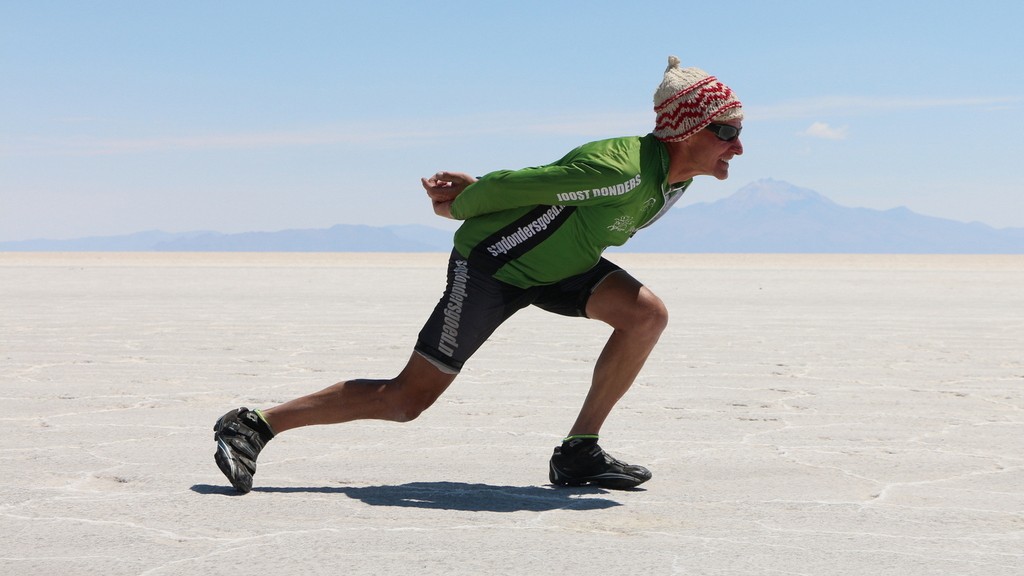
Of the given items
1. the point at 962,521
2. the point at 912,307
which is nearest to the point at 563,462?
the point at 962,521

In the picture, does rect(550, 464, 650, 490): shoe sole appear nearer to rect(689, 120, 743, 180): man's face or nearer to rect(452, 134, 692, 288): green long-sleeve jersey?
rect(452, 134, 692, 288): green long-sleeve jersey

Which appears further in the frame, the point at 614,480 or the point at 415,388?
the point at 614,480

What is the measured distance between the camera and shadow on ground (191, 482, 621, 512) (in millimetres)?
4051

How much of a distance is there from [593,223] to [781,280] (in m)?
20.0

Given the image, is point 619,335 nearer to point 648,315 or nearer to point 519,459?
point 648,315

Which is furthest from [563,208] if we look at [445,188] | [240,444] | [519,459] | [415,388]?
[240,444]

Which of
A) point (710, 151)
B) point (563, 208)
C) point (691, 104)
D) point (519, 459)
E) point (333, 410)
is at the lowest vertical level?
point (519, 459)

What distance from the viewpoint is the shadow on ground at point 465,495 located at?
405 cm

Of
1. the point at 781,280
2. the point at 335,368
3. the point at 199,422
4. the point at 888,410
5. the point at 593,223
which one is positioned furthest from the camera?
the point at 781,280

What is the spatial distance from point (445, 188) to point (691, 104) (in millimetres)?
941

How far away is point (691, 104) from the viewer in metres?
4.14

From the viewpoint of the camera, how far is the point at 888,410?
638 centimetres

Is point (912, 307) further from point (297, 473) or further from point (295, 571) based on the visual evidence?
point (295, 571)

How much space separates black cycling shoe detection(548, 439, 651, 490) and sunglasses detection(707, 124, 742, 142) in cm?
121
